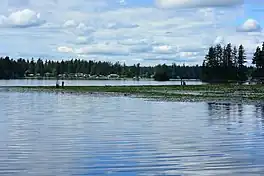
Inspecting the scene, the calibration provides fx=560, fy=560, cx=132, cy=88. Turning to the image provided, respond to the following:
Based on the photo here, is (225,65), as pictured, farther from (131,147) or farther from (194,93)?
(131,147)

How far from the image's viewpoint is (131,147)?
18.4m

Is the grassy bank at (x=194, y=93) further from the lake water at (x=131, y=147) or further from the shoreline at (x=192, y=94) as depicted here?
the lake water at (x=131, y=147)

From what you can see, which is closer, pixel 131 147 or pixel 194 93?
pixel 131 147

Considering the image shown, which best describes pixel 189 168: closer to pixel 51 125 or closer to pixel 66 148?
pixel 66 148

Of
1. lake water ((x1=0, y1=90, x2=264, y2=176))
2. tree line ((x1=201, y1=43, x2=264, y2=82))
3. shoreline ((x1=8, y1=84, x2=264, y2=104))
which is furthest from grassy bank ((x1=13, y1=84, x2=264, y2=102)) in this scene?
tree line ((x1=201, y1=43, x2=264, y2=82))

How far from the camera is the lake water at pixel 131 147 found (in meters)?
14.1

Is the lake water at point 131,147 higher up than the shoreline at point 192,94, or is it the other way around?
the lake water at point 131,147

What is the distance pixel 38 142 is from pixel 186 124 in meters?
9.94

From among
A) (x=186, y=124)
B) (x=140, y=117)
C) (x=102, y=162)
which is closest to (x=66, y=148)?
(x=102, y=162)

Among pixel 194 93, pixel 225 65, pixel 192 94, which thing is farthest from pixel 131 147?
pixel 225 65

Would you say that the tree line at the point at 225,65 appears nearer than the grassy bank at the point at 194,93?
No

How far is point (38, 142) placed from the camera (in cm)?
1962

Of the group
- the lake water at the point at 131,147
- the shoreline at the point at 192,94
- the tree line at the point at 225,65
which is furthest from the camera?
the tree line at the point at 225,65

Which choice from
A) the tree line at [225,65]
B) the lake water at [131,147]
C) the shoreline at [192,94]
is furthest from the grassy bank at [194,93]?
the tree line at [225,65]
